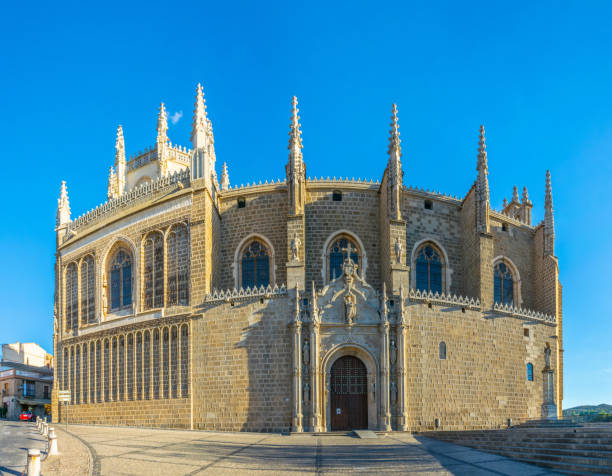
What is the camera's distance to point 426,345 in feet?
87.6

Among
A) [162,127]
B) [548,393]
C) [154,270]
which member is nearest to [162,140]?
[162,127]

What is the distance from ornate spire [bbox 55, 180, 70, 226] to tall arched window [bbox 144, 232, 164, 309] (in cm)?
931

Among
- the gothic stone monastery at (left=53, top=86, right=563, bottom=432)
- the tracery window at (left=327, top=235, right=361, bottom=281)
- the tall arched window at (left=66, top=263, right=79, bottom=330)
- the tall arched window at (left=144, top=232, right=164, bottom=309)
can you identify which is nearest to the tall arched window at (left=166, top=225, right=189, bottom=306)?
the gothic stone monastery at (left=53, top=86, right=563, bottom=432)

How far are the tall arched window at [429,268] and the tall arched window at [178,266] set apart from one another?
12009 millimetres

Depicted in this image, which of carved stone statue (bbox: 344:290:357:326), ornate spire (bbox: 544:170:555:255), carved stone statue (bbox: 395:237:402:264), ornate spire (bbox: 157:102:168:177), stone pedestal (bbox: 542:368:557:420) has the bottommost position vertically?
stone pedestal (bbox: 542:368:557:420)

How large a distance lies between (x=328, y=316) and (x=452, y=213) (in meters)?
10.3

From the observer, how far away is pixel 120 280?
32.9m

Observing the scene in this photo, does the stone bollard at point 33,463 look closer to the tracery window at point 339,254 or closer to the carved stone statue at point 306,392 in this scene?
the carved stone statue at point 306,392

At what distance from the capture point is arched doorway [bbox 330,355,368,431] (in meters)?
26.1

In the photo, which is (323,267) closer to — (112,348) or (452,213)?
(452,213)

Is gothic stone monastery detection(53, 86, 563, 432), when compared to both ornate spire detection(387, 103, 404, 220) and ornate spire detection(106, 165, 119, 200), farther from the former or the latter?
ornate spire detection(106, 165, 119, 200)

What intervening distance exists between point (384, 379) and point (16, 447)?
14554mm

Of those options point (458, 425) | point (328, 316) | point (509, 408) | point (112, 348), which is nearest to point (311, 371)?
point (328, 316)

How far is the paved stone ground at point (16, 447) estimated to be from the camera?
13766 millimetres
